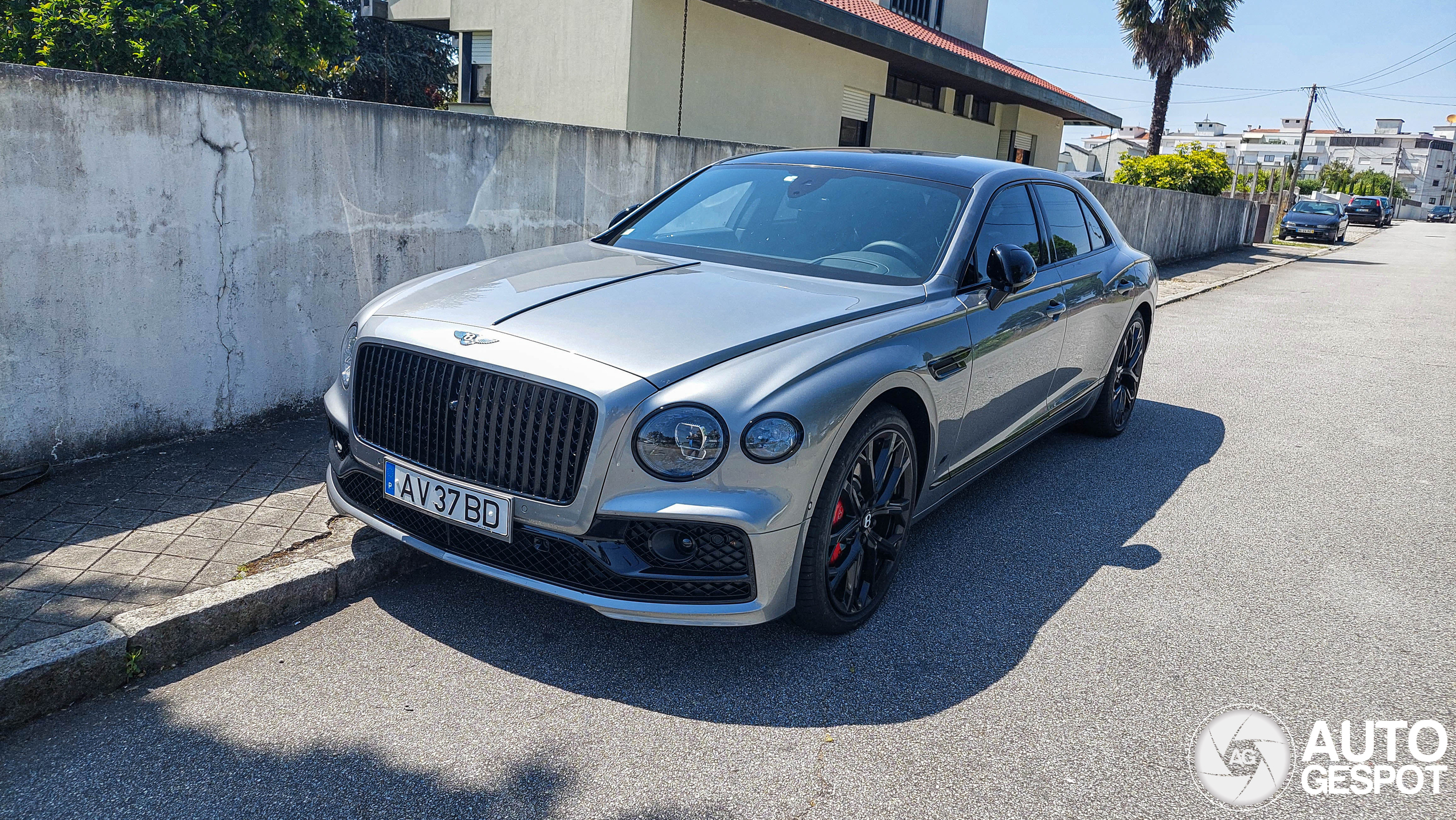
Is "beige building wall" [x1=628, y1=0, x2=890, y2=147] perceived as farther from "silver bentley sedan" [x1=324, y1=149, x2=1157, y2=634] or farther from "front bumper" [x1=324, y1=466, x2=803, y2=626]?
"front bumper" [x1=324, y1=466, x2=803, y2=626]

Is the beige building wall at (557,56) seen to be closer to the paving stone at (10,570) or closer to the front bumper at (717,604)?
the paving stone at (10,570)

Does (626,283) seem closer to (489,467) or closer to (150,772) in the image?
(489,467)

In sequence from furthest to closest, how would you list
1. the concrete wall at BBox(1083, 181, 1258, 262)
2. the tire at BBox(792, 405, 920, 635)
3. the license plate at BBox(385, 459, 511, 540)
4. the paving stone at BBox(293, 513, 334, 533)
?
the concrete wall at BBox(1083, 181, 1258, 262) < the paving stone at BBox(293, 513, 334, 533) < the tire at BBox(792, 405, 920, 635) < the license plate at BBox(385, 459, 511, 540)

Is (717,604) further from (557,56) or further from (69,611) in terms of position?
(557,56)

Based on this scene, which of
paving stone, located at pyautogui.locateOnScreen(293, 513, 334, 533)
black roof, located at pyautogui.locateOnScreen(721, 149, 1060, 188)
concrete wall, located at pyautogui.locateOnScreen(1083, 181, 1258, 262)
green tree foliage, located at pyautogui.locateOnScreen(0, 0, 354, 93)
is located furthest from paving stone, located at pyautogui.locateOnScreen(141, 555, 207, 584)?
green tree foliage, located at pyautogui.locateOnScreen(0, 0, 354, 93)

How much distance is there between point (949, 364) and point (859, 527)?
0.79m

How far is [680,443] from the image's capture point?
2.84 m

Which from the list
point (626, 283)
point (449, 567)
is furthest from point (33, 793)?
point (626, 283)

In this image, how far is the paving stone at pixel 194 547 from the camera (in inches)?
140

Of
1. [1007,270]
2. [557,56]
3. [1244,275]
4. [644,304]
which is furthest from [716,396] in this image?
[1244,275]

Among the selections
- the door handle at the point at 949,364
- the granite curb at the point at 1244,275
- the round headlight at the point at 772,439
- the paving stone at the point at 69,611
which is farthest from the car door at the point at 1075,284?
the granite curb at the point at 1244,275

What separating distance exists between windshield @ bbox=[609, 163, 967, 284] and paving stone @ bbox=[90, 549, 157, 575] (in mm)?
2312

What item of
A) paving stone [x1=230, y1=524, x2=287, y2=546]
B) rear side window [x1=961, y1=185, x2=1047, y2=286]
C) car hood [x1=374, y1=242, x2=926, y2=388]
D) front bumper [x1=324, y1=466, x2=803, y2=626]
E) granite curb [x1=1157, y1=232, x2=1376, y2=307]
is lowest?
paving stone [x1=230, y1=524, x2=287, y2=546]

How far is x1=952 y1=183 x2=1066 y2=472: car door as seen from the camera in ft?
13.2
